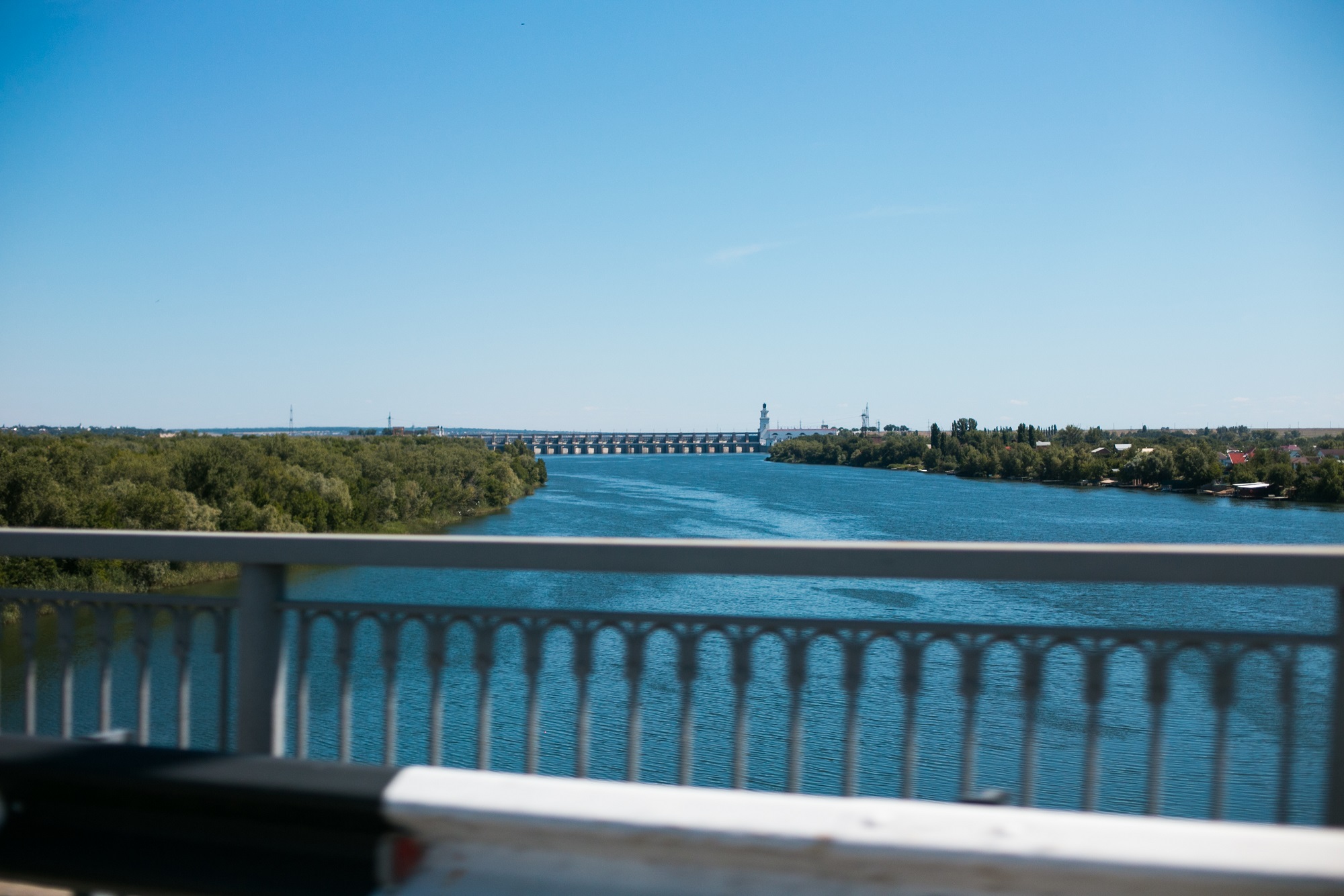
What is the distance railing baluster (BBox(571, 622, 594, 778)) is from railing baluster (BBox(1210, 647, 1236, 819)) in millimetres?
1351

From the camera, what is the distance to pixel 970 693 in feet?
6.63

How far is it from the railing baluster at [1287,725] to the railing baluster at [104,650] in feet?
9.25

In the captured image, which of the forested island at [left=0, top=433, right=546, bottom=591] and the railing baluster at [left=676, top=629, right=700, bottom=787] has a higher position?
the railing baluster at [left=676, top=629, right=700, bottom=787]

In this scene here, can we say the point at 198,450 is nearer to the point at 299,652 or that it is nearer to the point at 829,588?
the point at 829,588

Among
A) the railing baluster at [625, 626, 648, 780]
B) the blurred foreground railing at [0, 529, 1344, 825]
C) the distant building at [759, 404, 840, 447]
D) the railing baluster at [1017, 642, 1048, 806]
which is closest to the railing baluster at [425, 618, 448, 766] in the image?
the blurred foreground railing at [0, 529, 1344, 825]

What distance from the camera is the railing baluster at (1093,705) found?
1.98 metres

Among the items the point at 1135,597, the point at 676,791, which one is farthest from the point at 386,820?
the point at 1135,597

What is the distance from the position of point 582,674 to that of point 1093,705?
1.13 metres

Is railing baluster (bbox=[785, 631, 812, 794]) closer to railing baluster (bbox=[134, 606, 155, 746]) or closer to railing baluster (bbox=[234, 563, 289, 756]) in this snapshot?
railing baluster (bbox=[234, 563, 289, 756])

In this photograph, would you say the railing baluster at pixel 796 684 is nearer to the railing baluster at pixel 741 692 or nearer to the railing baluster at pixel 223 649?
the railing baluster at pixel 741 692

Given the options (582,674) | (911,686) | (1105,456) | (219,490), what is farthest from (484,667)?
(1105,456)

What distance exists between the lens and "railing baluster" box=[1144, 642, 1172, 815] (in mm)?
1951

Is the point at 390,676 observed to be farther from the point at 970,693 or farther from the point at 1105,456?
the point at 1105,456

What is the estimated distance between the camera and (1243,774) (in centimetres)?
1316
